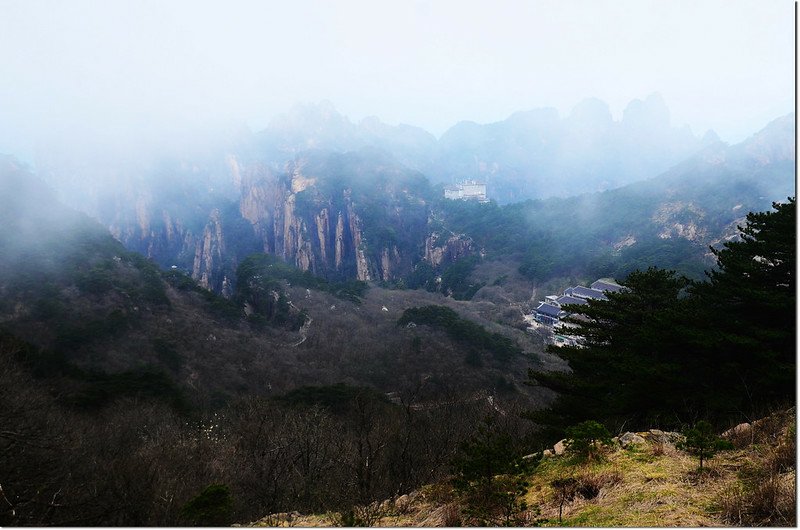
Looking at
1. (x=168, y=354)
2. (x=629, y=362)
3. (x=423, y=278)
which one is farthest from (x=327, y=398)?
(x=423, y=278)

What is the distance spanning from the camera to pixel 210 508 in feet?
26.5

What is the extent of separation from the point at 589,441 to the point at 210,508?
700 centimetres

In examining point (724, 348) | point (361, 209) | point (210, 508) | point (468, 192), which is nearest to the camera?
point (210, 508)

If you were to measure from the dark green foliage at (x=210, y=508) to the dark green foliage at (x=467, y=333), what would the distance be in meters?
35.6

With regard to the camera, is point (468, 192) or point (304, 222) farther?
point (468, 192)

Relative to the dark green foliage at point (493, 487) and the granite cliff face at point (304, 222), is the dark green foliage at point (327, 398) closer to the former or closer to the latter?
the dark green foliage at point (493, 487)

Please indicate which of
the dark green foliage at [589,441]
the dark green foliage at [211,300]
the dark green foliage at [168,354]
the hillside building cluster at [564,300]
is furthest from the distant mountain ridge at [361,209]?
the dark green foliage at [589,441]

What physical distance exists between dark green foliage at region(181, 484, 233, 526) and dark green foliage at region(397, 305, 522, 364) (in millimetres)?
35616

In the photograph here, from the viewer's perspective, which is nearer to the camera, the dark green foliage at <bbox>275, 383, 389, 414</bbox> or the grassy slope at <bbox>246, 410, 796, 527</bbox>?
the grassy slope at <bbox>246, 410, 796, 527</bbox>

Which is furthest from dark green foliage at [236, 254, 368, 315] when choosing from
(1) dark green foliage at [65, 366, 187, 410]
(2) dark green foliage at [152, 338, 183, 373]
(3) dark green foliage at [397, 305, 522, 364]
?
(1) dark green foliage at [65, 366, 187, 410]

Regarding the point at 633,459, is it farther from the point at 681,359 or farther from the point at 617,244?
the point at 617,244

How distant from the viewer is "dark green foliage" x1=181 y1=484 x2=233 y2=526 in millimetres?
7879

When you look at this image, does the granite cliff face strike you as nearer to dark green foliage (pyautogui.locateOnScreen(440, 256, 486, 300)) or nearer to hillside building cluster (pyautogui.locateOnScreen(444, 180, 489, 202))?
hillside building cluster (pyautogui.locateOnScreen(444, 180, 489, 202))

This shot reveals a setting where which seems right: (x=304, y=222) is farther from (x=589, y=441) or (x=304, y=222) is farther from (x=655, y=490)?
(x=655, y=490)
